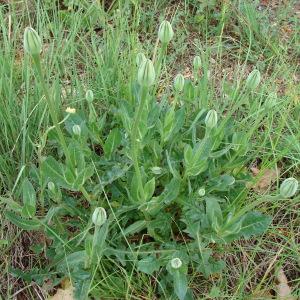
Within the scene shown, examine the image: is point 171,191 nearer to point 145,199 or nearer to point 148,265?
point 145,199

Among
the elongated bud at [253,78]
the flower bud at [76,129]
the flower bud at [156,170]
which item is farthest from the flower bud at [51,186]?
the elongated bud at [253,78]

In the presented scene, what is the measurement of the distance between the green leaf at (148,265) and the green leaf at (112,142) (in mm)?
315

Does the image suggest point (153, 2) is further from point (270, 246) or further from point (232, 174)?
point (270, 246)

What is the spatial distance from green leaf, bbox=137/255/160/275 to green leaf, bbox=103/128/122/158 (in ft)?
1.03

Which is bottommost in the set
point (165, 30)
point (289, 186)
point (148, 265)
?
point (148, 265)

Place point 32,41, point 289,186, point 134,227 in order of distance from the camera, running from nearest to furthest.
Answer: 1. point 32,41
2. point 289,186
3. point 134,227

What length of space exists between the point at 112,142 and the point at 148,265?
0.35 m

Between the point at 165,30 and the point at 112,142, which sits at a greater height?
the point at 165,30

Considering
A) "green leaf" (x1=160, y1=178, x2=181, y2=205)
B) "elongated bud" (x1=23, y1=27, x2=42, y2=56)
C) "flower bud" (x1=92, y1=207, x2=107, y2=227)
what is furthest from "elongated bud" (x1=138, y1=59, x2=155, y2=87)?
"green leaf" (x1=160, y1=178, x2=181, y2=205)

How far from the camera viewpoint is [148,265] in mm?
1253

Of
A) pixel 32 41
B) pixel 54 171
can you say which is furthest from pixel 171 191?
pixel 32 41

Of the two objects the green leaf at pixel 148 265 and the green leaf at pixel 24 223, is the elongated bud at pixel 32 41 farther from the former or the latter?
the green leaf at pixel 148 265

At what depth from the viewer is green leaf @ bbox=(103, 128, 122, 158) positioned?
1.36 metres

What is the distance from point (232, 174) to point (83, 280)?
0.54 m
